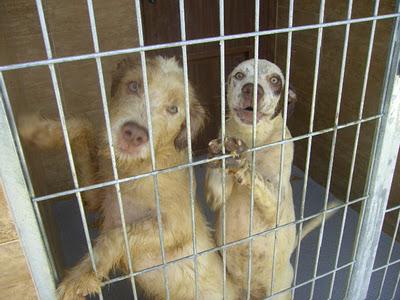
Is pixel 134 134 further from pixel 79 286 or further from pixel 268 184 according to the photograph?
pixel 268 184

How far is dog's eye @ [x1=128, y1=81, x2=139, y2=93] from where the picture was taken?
170cm

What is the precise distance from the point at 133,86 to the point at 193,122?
13.2 inches

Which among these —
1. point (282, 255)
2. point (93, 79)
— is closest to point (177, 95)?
point (282, 255)

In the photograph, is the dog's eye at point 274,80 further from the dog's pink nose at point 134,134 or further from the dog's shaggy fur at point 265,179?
the dog's pink nose at point 134,134

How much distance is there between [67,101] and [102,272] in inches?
78.9

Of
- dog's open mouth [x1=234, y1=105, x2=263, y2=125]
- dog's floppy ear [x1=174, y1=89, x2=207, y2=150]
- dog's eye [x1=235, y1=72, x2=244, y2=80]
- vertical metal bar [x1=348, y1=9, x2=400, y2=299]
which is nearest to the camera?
vertical metal bar [x1=348, y1=9, x2=400, y2=299]

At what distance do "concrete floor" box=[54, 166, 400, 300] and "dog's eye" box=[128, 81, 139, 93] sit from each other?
140 centimetres

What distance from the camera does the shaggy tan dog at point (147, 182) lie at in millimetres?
1579

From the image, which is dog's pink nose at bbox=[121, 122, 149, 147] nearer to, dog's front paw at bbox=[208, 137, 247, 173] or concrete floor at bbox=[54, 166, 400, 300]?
dog's front paw at bbox=[208, 137, 247, 173]

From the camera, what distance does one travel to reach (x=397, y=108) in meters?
1.50

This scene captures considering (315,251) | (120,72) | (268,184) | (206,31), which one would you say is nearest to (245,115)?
(268,184)

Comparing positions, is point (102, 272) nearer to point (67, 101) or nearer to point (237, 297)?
point (237, 297)

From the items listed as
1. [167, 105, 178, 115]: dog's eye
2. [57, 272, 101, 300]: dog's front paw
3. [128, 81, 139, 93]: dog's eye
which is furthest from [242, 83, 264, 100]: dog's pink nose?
[57, 272, 101, 300]: dog's front paw

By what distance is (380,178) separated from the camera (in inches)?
64.2
